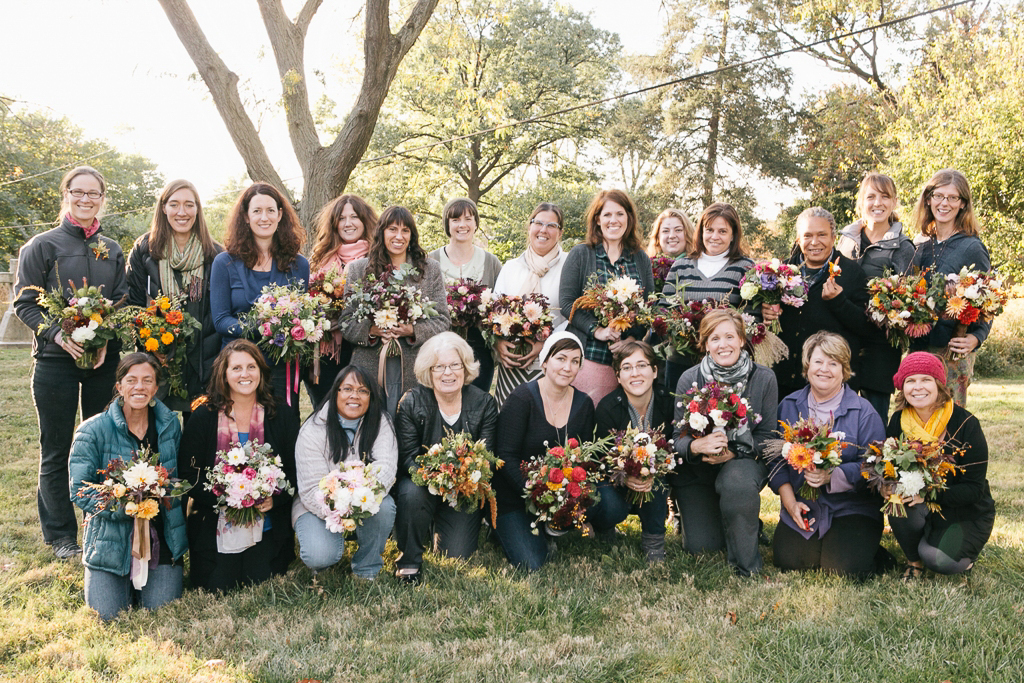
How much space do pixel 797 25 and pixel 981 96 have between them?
1192 centimetres

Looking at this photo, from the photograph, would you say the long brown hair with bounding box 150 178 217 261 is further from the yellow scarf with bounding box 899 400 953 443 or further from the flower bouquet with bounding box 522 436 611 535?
the yellow scarf with bounding box 899 400 953 443

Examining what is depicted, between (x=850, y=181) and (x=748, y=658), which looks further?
(x=850, y=181)

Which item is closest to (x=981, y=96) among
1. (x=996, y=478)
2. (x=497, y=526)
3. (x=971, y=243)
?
(x=996, y=478)

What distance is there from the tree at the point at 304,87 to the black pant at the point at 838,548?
26.1 feet

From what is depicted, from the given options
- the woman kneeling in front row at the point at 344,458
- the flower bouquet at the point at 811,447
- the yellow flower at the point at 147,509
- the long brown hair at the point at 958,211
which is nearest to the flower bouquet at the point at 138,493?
the yellow flower at the point at 147,509

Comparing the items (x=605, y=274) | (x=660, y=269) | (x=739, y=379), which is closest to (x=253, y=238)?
(x=605, y=274)

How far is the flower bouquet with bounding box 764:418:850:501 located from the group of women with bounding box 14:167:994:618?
125 mm

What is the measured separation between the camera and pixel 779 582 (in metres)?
4.56

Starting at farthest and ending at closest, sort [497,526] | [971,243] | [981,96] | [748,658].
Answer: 1. [981,96]
2. [971,243]
3. [497,526]
4. [748,658]

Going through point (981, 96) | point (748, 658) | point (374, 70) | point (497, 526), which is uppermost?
point (981, 96)

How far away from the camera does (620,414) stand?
202 inches

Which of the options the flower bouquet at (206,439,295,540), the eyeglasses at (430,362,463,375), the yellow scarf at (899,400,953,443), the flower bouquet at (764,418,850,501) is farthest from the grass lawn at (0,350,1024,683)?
the eyeglasses at (430,362,463,375)

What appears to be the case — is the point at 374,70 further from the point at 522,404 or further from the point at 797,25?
the point at 797,25

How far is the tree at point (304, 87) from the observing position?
9883mm
